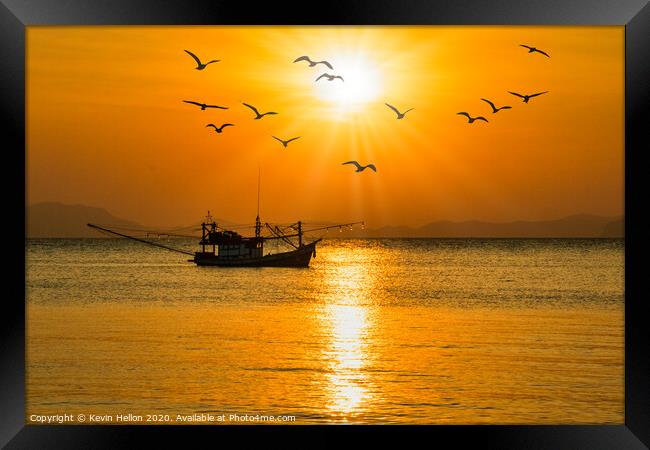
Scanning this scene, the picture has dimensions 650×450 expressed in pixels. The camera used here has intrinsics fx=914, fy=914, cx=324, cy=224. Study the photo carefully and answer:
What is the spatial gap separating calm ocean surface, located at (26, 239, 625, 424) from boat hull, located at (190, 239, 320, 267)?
1606 mm

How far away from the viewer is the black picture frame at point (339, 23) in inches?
232

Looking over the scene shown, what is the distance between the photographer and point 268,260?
42.7 m

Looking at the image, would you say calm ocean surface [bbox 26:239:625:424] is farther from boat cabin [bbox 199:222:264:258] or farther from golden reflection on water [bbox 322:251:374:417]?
boat cabin [bbox 199:222:264:258]

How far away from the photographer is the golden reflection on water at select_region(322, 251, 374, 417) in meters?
11.4

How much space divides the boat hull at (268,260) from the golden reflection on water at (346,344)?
111 inches

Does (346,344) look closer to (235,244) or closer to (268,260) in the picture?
(235,244)

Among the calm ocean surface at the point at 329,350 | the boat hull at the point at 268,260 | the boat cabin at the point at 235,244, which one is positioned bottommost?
the calm ocean surface at the point at 329,350

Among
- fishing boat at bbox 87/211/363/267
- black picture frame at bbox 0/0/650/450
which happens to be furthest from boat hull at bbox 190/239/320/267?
black picture frame at bbox 0/0/650/450

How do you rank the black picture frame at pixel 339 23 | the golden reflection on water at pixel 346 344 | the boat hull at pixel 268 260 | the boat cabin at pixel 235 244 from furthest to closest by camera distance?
the boat hull at pixel 268 260
the boat cabin at pixel 235 244
the golden reflection on water at pixel 346 344
the black picture frame at pixel 339 23

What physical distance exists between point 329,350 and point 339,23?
1132cm

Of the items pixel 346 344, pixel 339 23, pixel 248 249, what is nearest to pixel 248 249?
pixel 248 249

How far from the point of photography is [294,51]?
33.9 m

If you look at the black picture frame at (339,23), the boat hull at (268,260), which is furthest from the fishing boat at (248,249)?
the black picture frame at (339,23)

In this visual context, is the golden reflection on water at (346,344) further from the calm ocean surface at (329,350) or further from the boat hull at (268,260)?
the boat hull at (268,260)
